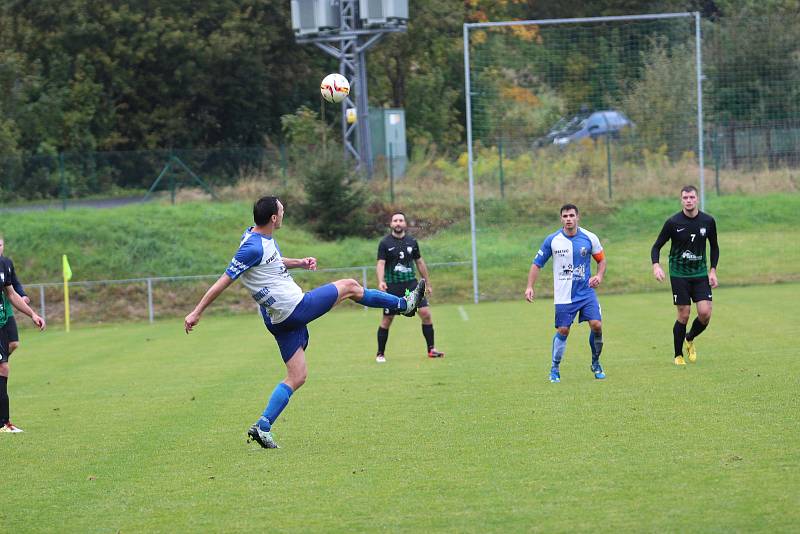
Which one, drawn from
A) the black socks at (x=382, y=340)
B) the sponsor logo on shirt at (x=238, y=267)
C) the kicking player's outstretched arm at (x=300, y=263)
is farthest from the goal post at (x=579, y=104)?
the sponsor logo on shirt at (x=238, y=267)

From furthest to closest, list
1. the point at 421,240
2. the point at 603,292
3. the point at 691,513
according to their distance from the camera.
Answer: the point at 421,240
the point at 603,292
the point at 691,513

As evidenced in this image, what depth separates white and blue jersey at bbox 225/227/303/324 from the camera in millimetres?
8977

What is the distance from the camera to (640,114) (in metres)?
30.2

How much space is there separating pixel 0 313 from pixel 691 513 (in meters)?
7.60

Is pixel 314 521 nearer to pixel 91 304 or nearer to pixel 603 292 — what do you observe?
pixel 603 292

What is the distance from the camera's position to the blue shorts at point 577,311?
1257cm

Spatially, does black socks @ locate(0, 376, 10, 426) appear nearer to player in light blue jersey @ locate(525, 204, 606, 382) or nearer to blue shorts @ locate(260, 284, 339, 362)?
blue shorts @ locate(260, 284, 339, 362)

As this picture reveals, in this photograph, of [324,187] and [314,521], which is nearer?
[314,521]

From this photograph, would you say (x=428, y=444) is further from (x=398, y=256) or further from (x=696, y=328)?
(x=398, y=256)

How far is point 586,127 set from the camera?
108 ft

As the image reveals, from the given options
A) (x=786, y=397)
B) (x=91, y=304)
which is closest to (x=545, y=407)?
(x=786, y=397)

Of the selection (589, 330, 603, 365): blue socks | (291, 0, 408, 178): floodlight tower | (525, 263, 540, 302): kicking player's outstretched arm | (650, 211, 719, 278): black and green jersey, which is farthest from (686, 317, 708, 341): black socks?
(291, 0, 408, 178): floodlight tower

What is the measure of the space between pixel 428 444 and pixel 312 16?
27.8 metres

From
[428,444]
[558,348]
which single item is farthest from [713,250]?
[428,444]
